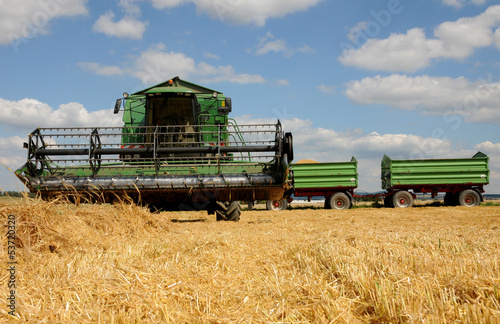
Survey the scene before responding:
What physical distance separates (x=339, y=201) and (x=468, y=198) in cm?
577

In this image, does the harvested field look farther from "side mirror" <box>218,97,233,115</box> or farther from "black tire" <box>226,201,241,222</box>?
"side mirror" <box>218,97,233,115</box>

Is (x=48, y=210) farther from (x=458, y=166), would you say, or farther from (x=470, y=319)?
(x=458, y=166)

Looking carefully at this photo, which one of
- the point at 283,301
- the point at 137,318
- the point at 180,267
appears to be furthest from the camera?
the point at 180,267

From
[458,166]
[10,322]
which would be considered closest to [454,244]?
→ [10,322]

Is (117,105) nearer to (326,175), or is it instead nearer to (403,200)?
(326,175)

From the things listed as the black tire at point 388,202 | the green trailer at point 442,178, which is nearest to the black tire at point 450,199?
the green trailer at point 442,178

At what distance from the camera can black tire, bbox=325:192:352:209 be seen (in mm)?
17281

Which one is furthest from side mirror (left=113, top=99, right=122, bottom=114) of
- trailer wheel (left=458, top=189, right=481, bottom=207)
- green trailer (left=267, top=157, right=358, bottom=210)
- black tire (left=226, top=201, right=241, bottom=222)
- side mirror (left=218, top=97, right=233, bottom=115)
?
trailer wheel (left=458, top=189, right=481, bottom=207)

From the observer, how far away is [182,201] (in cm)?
816

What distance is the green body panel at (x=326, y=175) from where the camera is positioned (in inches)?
685

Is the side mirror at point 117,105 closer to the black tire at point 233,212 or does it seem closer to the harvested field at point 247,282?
the black tire at point 233,212

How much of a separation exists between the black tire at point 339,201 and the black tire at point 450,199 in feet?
15.5

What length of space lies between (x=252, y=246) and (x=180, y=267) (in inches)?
61.7

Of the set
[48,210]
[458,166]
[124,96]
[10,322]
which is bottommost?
[10,322]
